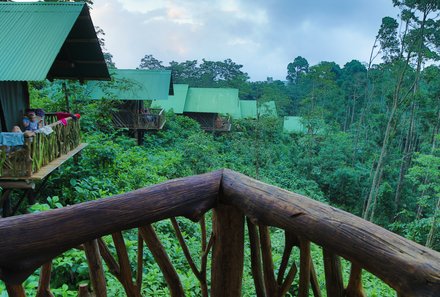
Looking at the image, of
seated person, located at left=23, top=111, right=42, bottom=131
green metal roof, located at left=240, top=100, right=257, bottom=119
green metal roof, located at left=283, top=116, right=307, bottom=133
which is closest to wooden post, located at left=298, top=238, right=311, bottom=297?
seated person, located at left=23, top=111, right=42, bottom=131

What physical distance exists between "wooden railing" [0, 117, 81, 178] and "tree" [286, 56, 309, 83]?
48.3 m

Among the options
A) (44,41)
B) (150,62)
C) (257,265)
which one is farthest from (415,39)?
(150,62)

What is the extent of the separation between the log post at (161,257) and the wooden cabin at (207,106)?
22.5m

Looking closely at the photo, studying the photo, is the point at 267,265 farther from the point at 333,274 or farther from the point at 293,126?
the point at 293,126

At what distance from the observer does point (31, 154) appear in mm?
5359

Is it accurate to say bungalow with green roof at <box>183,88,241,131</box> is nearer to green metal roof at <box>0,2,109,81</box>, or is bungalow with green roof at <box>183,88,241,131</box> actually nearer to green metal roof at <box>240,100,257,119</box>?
green metal roof at <box>240,100,257,119</box>

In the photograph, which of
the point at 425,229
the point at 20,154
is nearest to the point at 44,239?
the point at 20,154

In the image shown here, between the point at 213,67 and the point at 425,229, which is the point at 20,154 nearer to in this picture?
the point at 425,229

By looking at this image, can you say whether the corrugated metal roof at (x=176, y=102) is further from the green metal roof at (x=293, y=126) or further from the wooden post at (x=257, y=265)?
the wooden post at (x=257, y=265)

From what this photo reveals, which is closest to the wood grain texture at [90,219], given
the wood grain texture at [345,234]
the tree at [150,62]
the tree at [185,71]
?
the wood grain texture at [345,234]

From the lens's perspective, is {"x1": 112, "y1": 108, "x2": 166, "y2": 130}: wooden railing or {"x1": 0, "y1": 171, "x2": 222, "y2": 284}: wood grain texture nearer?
{"x1": 0, "y1": 171, "x2": 222, "y2": 284}: wood grain texture

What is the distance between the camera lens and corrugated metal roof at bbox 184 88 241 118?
2389 centimetres

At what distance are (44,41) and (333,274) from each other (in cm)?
670

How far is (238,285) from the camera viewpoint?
1347mm
